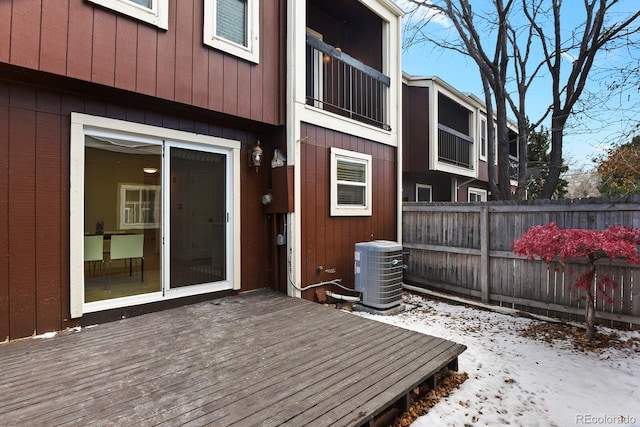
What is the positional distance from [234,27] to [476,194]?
11.6 metres

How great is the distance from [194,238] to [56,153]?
5.35ft

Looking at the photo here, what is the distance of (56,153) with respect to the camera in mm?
3027

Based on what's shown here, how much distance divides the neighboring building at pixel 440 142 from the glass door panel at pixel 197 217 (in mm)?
6313

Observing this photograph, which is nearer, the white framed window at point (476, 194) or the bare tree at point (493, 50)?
the bare tree at point (493, 50)

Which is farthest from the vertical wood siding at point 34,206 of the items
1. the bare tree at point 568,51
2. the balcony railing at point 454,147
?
the bare tree at point 568,51

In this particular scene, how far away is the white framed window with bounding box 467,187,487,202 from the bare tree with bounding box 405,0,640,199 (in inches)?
142

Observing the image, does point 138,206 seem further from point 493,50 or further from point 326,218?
point 493,50

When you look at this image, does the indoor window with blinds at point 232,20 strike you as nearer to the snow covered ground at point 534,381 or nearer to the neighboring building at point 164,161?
the neighboring building at point 164,161

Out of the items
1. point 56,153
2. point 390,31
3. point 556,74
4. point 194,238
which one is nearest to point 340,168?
point 194,238

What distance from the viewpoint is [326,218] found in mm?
4867

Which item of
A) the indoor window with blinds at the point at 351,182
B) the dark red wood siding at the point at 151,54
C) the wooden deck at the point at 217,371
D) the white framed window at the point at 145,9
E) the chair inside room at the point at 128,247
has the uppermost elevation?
the white framed window at the point at 145,9

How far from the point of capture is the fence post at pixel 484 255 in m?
4.98

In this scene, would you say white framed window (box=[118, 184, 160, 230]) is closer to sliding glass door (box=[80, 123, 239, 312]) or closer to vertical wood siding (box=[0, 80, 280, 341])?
sliding glass door (box=[80, 123, 239, 312])

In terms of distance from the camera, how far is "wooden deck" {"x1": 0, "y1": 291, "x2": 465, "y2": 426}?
1.84 meters
